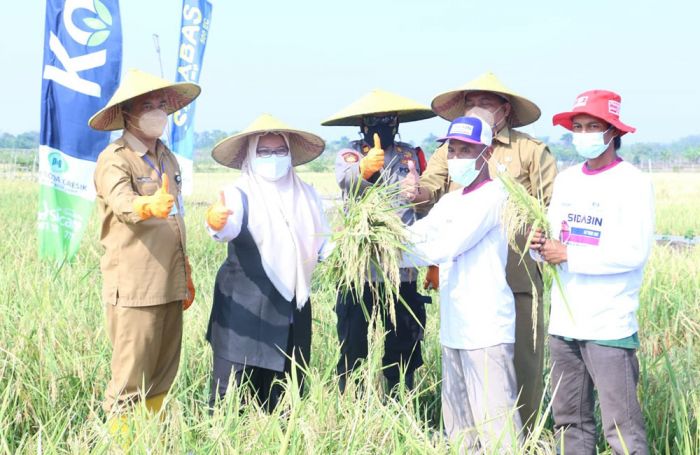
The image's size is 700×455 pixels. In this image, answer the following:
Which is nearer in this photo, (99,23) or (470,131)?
(470,131)

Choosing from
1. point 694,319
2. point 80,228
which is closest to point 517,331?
point 694,319

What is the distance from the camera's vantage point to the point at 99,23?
5926 mm

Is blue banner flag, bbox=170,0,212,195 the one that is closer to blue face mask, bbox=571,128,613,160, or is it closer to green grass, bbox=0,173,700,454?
green grass, bbox=0,173,700,454

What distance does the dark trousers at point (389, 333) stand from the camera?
11.8 feet

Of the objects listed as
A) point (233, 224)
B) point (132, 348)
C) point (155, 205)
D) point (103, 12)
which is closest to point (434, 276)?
point (233, 224)

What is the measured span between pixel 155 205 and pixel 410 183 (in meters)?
1.31

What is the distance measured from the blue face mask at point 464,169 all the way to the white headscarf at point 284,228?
2.31ft

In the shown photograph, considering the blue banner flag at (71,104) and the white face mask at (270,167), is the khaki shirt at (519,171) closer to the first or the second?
the white face mask at (270,167)

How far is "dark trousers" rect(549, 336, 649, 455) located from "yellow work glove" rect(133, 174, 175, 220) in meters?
1.67

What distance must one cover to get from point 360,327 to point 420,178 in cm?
88

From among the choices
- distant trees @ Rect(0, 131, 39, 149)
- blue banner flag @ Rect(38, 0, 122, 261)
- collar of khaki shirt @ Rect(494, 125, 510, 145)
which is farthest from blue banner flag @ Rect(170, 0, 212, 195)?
distant trees @ Rect(0, 131, 39, 149)

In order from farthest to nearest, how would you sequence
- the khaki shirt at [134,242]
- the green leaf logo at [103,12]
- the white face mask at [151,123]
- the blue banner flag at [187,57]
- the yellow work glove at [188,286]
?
the blue banner flag at [187,57] → the green leaf logo at [103,12] → the yellow work glove at [188,286] → the white face mask at [151,123] → the khaki shirt at [134,242]

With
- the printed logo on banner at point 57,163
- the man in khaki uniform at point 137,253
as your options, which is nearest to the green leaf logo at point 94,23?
the printed logo on banner at point 57,163

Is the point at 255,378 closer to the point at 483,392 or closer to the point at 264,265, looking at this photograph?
the point at 264,265
